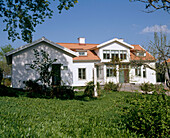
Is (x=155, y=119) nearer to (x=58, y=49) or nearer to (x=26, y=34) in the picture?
(x=26, y=34)

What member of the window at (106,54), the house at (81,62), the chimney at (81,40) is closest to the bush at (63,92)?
the house at (81,62)

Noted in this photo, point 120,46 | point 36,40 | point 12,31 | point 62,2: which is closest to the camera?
point 62,2

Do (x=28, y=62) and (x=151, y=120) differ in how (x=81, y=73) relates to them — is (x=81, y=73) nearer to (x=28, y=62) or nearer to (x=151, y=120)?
(x=28, y=62)

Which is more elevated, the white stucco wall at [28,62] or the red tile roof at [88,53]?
the red tile roof at [88,53]

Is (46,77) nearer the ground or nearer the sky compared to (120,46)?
nearer the ground

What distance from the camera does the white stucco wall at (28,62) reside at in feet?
64.0

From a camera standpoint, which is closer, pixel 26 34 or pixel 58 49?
pixel 26 34

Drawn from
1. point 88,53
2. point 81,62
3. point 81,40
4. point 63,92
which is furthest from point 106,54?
point 63,92

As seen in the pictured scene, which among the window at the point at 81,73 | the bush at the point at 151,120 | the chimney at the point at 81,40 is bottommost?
the bush at the point at 151,120

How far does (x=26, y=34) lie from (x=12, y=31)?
907 mm

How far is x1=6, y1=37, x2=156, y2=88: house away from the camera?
19.5 metres

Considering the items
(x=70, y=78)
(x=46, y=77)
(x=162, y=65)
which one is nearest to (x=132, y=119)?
(x=162, y=65)

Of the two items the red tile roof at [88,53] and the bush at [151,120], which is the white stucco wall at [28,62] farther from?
the bush at [151,120]

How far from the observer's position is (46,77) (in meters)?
12.1
